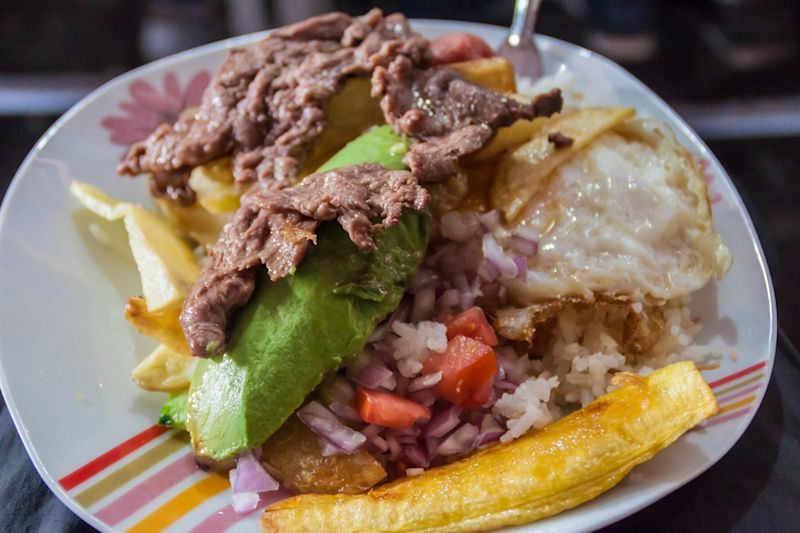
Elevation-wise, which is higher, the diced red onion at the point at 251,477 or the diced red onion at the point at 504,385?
the diced red onion at the point at 251,477

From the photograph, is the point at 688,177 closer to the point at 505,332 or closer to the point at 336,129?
the point at 505,332

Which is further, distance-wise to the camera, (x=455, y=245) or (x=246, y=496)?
(x=455, y=245)

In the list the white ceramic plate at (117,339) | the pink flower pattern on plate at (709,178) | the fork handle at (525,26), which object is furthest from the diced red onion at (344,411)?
the fork handle at (525,26)

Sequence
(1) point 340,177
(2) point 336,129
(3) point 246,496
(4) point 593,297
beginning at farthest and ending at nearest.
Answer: (2) point 336,129 → (4) point 593,297 → (1) point 340,177 → (3) point 246,496

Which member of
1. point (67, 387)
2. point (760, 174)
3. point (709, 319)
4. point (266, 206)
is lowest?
point (760, 174)

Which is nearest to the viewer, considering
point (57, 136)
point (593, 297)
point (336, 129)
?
point (593, 297)

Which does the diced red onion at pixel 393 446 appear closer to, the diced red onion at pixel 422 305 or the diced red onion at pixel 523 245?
the diced red onion at pixel 422 305

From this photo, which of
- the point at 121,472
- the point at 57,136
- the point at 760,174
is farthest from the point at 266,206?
the point at 760,174

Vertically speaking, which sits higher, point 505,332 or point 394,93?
point 394,93
